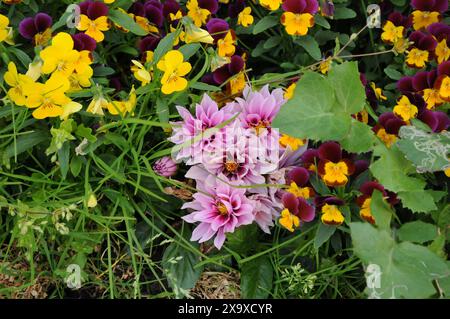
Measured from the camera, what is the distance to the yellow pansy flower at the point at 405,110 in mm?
1659

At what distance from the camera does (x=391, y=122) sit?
5.22 ft

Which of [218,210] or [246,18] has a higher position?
[246,18]

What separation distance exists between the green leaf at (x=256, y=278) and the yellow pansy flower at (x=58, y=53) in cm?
58

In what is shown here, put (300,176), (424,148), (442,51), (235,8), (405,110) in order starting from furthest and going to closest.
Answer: (235,8) → (442,51) → (405,110) → (300,176) → (424,148)

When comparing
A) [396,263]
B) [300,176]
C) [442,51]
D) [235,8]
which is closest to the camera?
[396,263]

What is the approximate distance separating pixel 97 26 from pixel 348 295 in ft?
2.70

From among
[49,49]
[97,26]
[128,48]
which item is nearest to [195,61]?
[128,48]

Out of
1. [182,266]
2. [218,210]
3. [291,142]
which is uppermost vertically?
[291,142]

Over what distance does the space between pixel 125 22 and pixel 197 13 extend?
22cm

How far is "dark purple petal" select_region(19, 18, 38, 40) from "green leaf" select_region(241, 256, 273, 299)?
0.71m

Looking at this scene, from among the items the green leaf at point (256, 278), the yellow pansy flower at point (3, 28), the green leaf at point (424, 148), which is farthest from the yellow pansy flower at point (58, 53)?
the green leaf at point (424, 148)

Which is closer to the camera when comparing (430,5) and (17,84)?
(17,84)

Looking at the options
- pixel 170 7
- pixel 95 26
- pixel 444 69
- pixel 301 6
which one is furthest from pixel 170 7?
pixel 444 69

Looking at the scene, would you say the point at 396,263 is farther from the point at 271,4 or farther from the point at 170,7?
the point at 170,7
